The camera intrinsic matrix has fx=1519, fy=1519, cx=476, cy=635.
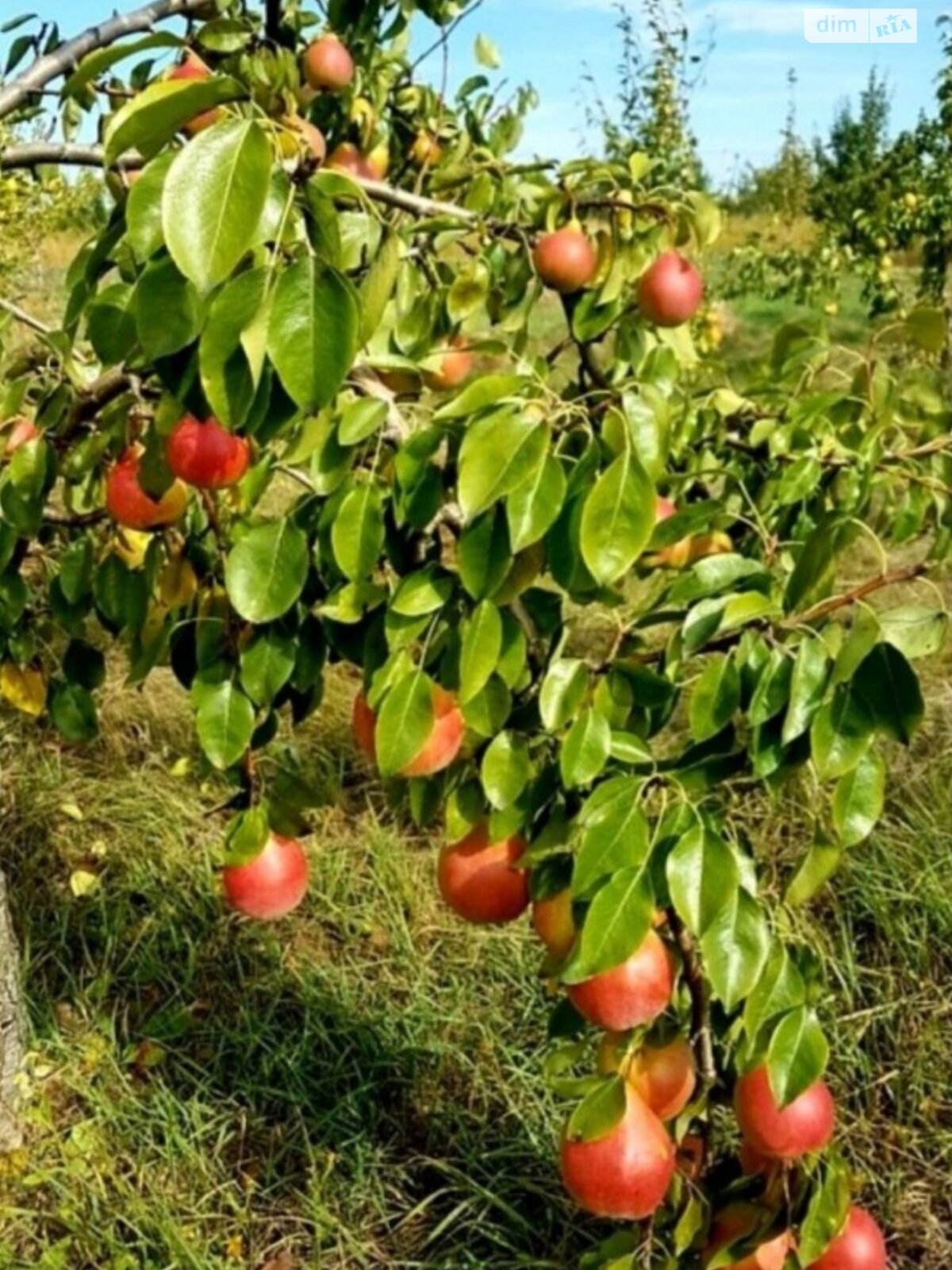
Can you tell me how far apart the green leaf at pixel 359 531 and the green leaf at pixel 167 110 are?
297 mm

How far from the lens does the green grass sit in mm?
1696

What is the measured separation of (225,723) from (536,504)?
0.36m

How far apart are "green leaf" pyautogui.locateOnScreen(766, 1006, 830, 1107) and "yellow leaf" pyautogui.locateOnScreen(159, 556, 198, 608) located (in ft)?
1.98

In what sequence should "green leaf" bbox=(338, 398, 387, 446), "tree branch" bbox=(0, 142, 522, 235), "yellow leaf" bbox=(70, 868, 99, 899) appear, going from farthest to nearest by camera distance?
"yellow leaf" bbox=(70, 868, 99, 899), "tree branch" bbox=(0, 142, 522, 235), "green leaf" bbox=(338, 398, 387, 446)

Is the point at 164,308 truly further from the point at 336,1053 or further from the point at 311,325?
the point at 336,1053

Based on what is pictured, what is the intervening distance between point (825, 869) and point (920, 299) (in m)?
5.09

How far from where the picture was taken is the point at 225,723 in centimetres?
114

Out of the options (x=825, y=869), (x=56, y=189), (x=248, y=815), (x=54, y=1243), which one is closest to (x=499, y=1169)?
(x=54, y=1243)

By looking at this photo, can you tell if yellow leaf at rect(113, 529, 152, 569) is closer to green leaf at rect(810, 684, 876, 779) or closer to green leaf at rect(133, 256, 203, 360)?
green leaf at rect(133, 256, 203, 360)

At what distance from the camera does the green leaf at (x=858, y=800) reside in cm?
96

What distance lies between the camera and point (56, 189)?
4086 mm

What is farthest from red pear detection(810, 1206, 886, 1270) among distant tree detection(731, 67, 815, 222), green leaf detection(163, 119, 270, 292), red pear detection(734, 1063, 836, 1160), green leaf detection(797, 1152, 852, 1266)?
distant tree detection(731, 67, 815, 222)

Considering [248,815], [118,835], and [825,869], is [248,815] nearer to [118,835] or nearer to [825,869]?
[825,869]

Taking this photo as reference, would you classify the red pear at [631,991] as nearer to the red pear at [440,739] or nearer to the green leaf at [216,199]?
the red pear at [440,739]
